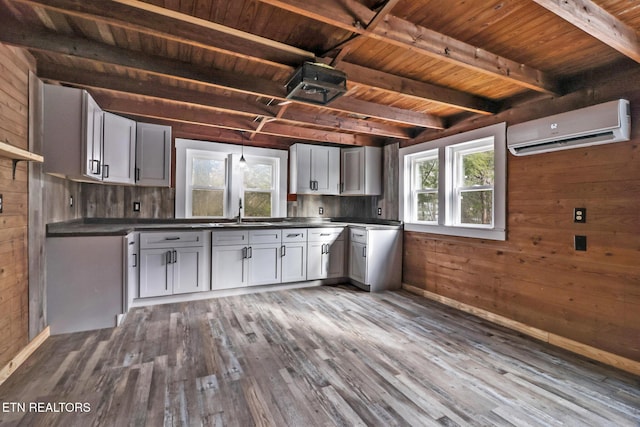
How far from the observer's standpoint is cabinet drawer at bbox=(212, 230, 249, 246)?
12.7 feet

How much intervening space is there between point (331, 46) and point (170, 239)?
2.80 m

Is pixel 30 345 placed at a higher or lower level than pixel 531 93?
lower

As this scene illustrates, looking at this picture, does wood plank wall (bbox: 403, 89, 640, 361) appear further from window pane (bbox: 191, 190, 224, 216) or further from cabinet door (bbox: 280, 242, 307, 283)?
window pane (bbox: 191, 190, 224, 216)

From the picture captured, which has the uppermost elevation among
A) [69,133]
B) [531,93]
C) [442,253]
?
[531,93]

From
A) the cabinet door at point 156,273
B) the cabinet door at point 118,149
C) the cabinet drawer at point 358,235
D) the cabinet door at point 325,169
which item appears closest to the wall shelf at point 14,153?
the cabinet door at point 118,149

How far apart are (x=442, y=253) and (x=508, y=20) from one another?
2689 mm

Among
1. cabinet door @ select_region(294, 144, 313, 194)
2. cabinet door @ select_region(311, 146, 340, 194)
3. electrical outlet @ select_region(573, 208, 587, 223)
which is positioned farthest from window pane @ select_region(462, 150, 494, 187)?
cabinet door @ select_region(294, 144, 313, 194)

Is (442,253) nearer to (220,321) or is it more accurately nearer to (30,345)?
(220,321)

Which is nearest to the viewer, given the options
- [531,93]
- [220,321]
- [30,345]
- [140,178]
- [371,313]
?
[30,345]

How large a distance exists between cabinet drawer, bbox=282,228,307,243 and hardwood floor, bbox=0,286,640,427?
1.31 m

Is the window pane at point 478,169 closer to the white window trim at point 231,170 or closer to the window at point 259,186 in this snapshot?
the white window trim at point 231,170

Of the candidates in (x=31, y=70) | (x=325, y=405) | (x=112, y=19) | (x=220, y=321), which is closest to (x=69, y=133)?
(x=31, y=70)

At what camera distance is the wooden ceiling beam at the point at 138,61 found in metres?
2.02

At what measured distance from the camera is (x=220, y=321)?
314 cm
